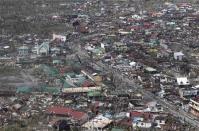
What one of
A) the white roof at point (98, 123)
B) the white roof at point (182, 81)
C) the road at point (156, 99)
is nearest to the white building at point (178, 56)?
the road at point (156, 99)

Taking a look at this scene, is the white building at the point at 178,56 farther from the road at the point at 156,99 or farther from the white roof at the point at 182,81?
the white roof at the point at 182,81

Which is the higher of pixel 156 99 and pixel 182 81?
A: pixel 182 81

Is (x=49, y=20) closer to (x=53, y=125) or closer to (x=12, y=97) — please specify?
(x=12, y=97)

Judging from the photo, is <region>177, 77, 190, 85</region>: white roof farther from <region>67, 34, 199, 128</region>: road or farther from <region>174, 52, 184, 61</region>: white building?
<region>174, 52, 184, 61</region>: white building

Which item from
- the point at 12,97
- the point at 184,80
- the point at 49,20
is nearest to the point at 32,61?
the point at 12,97

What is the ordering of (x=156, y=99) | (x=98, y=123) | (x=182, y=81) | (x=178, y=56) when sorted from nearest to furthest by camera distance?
(x=98, y=123) < (x=156, y=99) < (x=182, y=81) < (x=178, y=56)

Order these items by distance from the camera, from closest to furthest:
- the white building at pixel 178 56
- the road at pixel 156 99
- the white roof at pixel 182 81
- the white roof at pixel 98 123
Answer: the white roof at pixel 98 123 < the road at pixel 156 99 < the white roof at pixel 182 81 < the white building at pixel 178 56

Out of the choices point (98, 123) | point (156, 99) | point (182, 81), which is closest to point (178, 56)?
point (182, 81)

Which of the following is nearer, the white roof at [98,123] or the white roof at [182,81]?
the white roof at [98,123]

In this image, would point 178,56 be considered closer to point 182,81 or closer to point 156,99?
point 182,81
